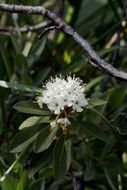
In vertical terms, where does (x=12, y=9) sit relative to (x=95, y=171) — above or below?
above

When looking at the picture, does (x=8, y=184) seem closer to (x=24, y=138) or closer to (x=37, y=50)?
(x=24, y=138)

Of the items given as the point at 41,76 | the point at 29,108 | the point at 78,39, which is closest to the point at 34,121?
the point at 29,108

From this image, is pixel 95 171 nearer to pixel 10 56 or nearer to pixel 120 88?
pixel 120 88

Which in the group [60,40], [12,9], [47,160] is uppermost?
[60,40]

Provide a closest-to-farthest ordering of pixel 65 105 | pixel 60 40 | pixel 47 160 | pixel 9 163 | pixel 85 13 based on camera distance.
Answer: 1. pixel 65 105
2. pixel 47 160
3. pixel 9 163
4. pixel 60 40
5. pixel 85 13

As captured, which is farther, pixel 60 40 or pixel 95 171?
pixel 60 40

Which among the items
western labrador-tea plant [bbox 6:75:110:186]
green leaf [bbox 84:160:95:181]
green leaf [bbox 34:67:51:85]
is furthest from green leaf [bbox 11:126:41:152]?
green leaf [bbox 34:67:51:85]

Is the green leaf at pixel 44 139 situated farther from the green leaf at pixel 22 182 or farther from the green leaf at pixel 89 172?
the green leaf at pixel 89 172

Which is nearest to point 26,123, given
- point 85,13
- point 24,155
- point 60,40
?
point 24,155
